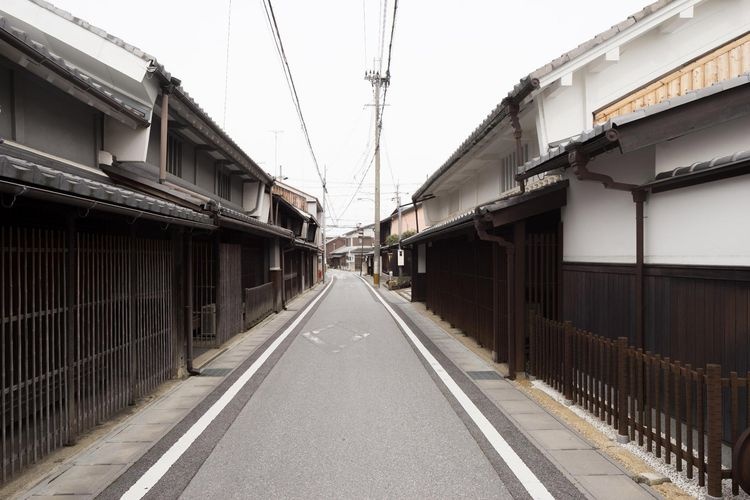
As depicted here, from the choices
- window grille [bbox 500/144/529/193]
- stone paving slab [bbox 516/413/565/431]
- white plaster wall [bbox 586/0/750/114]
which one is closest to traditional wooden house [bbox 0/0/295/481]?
stone paving slab [bbox 516/413/565/431]

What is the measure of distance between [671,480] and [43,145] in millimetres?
9231

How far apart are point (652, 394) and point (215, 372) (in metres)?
7.23

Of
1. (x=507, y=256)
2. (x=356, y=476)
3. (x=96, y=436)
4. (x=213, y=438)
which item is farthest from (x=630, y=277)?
(x=96, y=436)

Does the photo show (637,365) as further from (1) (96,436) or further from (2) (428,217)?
(2) (428,217)

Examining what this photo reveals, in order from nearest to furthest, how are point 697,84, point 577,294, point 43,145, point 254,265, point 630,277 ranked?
1. point 697,84
2. point 630,277
3. point 43,145
4. point 577,294
5. point 254,265

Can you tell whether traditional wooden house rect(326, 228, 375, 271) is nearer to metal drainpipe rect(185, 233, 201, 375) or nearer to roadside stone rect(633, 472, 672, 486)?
metal drainpipe rect(185, 233, 201, 375)

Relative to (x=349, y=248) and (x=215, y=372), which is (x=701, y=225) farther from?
(x=349, y=248)

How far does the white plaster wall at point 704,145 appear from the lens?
15.2 feet

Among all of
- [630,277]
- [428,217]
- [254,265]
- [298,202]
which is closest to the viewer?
[630,277]

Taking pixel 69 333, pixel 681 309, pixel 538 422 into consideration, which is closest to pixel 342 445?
pixel 538 422

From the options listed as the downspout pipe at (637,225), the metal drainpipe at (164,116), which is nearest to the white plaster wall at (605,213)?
the downspout pipe at (637,225)

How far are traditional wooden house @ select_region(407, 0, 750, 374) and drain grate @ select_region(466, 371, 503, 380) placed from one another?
0.38 metres

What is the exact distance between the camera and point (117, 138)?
860 cm

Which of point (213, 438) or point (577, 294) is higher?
point (577, 294)
